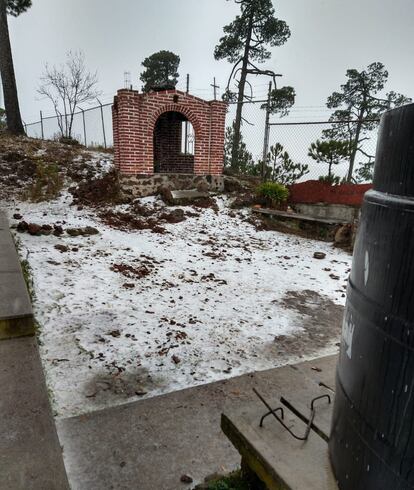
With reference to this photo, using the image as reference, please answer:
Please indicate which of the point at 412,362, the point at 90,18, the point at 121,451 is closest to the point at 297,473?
the point at 412,362

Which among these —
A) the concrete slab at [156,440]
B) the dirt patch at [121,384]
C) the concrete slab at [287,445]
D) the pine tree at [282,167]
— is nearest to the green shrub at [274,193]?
the pine tree at [282,167]

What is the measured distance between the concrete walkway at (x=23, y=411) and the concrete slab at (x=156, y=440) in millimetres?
141

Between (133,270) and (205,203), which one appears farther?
(205,203)

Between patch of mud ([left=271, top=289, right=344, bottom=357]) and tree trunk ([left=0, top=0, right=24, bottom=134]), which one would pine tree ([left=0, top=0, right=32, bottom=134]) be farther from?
A: patch of mud ([left=271, top=289, right=344, bottom=357])

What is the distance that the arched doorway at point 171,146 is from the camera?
10469mm

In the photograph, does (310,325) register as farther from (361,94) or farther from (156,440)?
(361,94)

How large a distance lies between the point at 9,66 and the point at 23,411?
42.9ft

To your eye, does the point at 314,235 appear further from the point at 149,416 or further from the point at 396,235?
the point at 396,235

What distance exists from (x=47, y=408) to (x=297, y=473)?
142cm

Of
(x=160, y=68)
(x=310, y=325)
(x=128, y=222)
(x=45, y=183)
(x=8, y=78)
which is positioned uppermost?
(x=160, y=68)

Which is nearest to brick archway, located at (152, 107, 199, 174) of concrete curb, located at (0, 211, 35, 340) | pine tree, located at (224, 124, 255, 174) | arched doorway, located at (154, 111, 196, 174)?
arched doorway, located at (154, 111, 196, 174)

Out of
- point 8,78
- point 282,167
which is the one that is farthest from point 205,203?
point 8,78

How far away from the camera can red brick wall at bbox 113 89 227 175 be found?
7312mm

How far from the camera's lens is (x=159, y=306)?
3.36 meters
